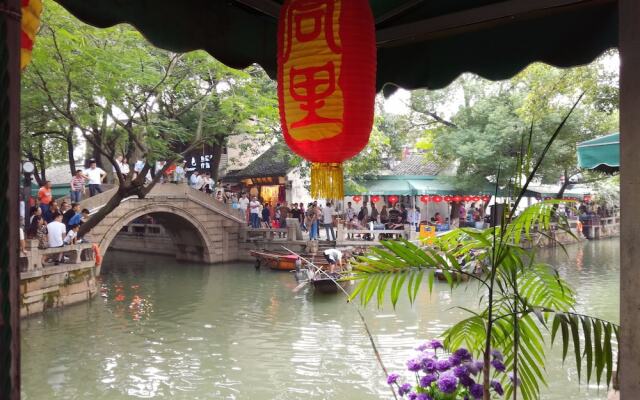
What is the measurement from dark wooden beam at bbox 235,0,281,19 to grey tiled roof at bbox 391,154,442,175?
56.1ft

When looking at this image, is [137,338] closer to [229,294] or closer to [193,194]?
[229,294]

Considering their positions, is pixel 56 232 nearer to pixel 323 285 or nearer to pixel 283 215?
pixel 323 285

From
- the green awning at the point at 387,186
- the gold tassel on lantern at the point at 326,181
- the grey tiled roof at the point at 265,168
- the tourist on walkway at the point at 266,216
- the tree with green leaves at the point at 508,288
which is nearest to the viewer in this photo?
the tree with green leaves at the point at 508,288

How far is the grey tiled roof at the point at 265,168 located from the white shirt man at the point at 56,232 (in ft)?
33.6

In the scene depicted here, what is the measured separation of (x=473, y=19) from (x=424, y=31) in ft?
0.98

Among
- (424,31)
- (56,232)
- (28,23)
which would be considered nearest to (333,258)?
(56,232)

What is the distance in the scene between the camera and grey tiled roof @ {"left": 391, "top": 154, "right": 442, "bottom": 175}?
2031 cm

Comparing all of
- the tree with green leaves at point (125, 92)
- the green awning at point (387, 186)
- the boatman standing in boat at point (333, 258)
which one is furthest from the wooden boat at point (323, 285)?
the green awning at point (387, 186)

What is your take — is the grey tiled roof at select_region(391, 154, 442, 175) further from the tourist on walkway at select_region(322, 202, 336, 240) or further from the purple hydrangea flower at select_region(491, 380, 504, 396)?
the purple hydrangea flower at select_region(491, 380, 504, 396)

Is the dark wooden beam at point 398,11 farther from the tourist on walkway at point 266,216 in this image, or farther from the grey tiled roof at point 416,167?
the grey tiled roof at point 416,167

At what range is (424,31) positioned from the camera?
2926 mm

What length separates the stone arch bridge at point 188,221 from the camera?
1549 cm

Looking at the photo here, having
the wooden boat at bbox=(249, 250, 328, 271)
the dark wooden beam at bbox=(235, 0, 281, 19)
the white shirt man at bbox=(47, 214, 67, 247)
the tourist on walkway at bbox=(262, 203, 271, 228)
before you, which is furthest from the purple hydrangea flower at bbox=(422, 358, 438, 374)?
the tourist on walkway at bbox=(262, 203, 271, 228)

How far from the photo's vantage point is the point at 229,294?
12.9 metres
